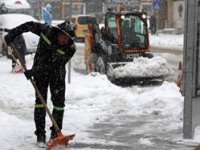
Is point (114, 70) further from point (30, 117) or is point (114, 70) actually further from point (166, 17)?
point (166, 17)

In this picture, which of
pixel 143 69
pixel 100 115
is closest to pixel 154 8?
pixel 143 69

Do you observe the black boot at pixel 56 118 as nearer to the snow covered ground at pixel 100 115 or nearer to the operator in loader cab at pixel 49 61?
the operator in loader cab at pixel 49 61

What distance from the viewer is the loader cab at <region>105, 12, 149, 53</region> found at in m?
17.3

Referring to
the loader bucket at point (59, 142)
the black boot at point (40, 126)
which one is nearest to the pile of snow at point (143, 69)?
the black boot at point (40, 126)

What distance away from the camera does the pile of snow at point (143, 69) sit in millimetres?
16047

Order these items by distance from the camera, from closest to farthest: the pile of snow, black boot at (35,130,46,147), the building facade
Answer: black boot at (35,130,46,147) < the pile of snow < the building facade

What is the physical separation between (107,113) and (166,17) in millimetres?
40853

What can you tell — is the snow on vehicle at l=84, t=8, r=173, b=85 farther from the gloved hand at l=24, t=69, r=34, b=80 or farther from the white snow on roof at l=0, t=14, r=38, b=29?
the gloved hand at l=24, t=69, r=34, b=80

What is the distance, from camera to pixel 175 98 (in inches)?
464

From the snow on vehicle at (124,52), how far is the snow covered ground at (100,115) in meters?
1.69

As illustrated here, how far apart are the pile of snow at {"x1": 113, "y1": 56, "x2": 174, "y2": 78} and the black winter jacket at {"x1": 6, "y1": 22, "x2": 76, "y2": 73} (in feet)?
25.3

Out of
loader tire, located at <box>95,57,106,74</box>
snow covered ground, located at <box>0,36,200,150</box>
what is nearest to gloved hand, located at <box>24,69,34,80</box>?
snow covered ground, located at <box>0,36,200,150</box>

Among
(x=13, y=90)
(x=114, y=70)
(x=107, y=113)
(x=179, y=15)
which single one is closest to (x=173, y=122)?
(x=107, y=113)

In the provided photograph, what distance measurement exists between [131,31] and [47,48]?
949cm
